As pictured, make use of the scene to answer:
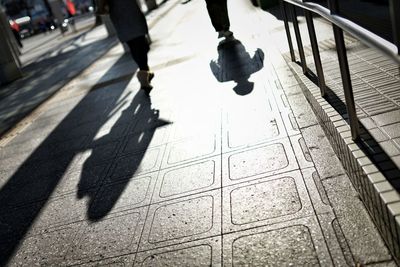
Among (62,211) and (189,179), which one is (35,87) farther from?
(189,179)

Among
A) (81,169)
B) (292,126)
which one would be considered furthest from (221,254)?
(81,169)

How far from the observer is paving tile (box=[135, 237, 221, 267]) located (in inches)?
96.3

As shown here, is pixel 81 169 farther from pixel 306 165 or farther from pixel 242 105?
pixel 306 165

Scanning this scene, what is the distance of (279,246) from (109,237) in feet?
4.05

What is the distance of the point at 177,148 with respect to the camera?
13.5 ft

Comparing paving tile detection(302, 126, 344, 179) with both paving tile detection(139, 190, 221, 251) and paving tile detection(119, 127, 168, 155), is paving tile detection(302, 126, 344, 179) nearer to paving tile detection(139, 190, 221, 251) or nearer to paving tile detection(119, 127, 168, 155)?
paving tile detection(139, 190, 221, 251)

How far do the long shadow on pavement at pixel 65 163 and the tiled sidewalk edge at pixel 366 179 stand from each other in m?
1.81

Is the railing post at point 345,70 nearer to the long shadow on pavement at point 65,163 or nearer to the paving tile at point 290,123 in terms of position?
the paving tile at point 290,123

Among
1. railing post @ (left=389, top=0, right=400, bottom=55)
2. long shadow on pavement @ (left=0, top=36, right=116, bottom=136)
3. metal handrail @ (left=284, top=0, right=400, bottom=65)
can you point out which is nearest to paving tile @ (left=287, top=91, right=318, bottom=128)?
metal handrail @ (left=284, top=0, right=400, bottom=65)

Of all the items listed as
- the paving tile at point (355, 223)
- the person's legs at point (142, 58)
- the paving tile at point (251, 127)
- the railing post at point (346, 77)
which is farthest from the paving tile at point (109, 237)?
the person's legs at point (142, 58)

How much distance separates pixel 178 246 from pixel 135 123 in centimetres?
275

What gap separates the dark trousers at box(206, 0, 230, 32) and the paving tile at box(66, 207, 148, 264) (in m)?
5.75

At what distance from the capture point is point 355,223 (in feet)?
7.78

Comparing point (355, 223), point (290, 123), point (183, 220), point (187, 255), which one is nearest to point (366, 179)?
point (355, 223)
